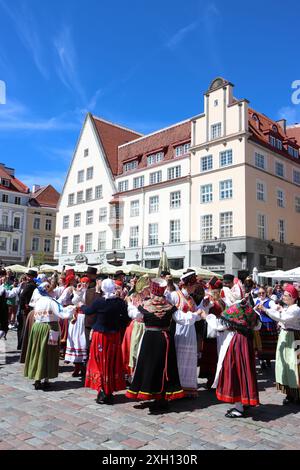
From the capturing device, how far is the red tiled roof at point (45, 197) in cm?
6109

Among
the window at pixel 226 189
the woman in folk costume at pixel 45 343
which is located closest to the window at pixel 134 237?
the window at pixel 226 189

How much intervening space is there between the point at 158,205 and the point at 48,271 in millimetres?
14864

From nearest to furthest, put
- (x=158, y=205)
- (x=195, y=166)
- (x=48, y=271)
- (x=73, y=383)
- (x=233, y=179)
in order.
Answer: (x=73, y=383) → (x=48, y=271) → (x=233, y=179) → (x=195, y=166) → (x=158, y=205)

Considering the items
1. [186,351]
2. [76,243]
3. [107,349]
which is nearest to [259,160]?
[76,243]

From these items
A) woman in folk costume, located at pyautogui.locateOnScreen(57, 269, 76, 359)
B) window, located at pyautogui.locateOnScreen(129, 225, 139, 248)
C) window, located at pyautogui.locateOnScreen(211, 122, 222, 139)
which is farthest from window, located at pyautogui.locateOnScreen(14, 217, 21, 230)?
woman in folk costume, located at pyautogui.locateOnScreen(57, 269, 76, 359)

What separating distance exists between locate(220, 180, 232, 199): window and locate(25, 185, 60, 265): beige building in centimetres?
3485

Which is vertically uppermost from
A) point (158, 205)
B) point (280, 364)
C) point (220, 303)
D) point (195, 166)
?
point (195, 166)

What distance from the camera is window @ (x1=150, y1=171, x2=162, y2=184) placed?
37.0 m

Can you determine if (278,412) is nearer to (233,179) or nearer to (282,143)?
(233,179)

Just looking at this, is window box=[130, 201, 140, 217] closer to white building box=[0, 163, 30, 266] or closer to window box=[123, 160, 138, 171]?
window box=[123, 160, 138, 171]

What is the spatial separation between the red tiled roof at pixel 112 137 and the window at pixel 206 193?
1253 centimetres

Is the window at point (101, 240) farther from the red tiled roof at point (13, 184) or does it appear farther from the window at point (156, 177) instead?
the red tiled roof at point (13, 184)

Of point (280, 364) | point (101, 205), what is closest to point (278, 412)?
point (280, 364)

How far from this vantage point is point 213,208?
104ft
